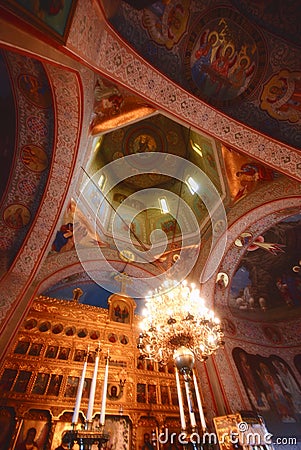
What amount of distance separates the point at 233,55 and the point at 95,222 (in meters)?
7.32

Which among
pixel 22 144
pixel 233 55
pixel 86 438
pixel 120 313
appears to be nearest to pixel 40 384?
pixel 120 313

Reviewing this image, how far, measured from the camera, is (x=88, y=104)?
537 centimetres

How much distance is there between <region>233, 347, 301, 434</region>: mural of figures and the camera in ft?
22.6

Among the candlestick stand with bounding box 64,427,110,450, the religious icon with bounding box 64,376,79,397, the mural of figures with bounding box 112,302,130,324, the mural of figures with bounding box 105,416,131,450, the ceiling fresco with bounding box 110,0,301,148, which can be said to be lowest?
the candlestick stand with bounding box 64,427,110,450

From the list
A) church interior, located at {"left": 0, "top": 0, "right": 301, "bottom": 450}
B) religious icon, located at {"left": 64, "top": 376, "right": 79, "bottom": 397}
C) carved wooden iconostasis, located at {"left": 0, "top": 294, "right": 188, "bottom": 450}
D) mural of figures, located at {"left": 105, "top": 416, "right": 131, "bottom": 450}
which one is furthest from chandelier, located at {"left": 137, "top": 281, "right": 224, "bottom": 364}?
religious icon, located at {"left": 64, "top": 376, "right": 79, "bottom": 397}

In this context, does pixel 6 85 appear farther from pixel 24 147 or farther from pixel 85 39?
pixel 85 39

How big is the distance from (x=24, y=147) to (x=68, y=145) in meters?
1.16

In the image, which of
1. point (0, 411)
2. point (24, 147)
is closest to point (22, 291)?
point (0, 411)

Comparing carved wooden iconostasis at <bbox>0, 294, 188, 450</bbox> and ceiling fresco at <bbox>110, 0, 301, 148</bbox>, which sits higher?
ceiling fresco at <bbox>110, 0, 301, 148</bbox>

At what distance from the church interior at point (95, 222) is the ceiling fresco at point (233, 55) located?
1.1 inches

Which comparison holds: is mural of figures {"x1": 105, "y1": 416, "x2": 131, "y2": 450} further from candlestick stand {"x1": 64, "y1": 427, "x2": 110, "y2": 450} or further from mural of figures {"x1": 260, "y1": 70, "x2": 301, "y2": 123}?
mural of figures {"x1": 260, "y1": 70, "x2": 301, "y2": 123}

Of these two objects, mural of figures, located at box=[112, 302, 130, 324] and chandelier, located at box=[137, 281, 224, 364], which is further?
mural of figures, located at box=[112, 302, 130, 324]

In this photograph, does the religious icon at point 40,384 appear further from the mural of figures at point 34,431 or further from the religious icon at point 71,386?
the religious icon at point 71,386

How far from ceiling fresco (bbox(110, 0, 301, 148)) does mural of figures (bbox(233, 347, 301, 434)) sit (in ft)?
24.6
